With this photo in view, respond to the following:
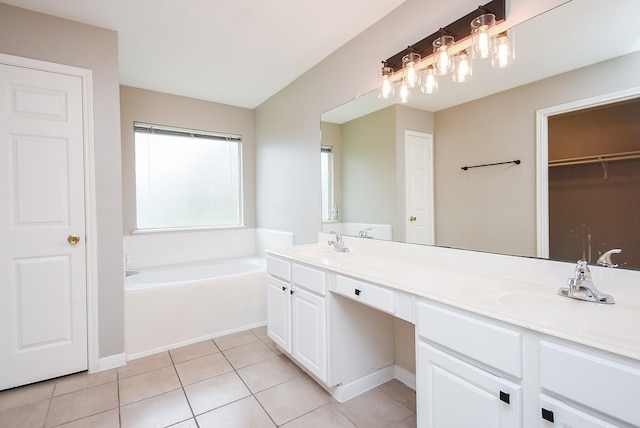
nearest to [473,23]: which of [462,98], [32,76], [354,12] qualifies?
[462,98]

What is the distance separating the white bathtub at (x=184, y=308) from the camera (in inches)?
95.8

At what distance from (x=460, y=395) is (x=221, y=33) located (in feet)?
8.68

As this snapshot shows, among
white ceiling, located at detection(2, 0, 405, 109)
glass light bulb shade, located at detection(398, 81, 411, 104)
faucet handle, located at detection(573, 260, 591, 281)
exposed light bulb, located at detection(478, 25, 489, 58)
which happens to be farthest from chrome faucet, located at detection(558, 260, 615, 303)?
white ceiling, located at detection(2, 0, 405, 109)

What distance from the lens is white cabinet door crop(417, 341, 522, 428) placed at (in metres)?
0.96

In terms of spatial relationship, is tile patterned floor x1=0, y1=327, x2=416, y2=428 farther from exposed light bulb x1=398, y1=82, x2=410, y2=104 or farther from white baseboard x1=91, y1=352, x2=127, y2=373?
exposed light bulb x1=398, y1=82, x2=410, y2=104

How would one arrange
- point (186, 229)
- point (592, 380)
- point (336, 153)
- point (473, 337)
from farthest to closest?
1. point (186, 229)
2. point (336, 153)
3. point (473, 337)
4. point (592, 380)

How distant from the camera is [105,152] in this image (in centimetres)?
222

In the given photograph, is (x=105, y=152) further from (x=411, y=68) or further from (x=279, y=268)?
(x=411, y=68)

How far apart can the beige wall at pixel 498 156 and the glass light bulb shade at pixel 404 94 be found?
0.82 feet

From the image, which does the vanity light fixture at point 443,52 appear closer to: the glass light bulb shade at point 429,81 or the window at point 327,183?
the glass light bulb shade at point 429,81

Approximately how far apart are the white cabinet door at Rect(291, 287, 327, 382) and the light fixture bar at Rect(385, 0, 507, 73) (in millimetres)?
1583

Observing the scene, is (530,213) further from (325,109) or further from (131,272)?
(131,272)

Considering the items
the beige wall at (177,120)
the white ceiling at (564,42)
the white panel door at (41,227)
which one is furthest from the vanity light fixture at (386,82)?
the beige wall at (177,120)

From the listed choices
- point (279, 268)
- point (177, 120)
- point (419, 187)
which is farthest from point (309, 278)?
point (177, 120)
